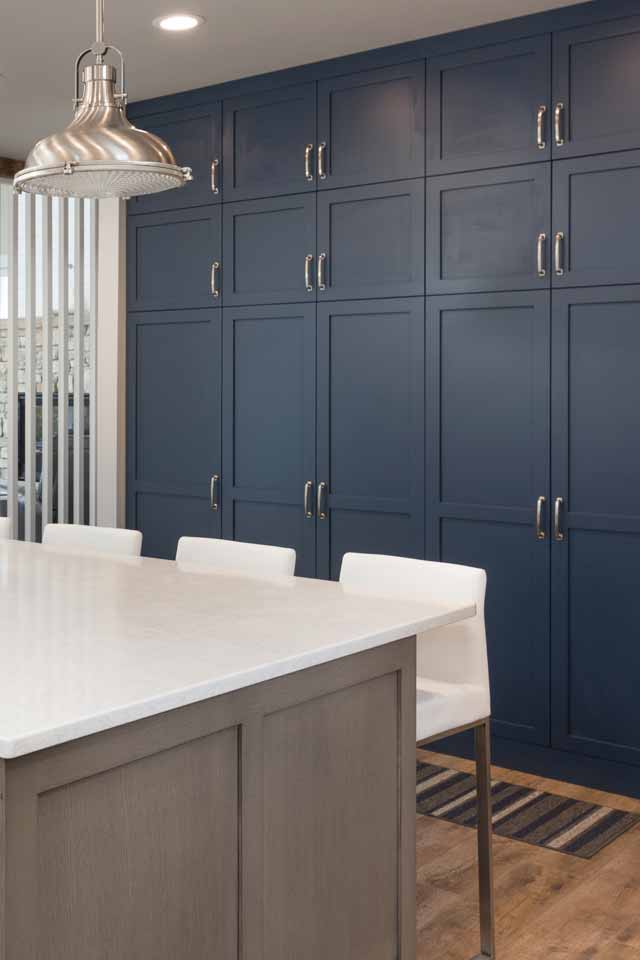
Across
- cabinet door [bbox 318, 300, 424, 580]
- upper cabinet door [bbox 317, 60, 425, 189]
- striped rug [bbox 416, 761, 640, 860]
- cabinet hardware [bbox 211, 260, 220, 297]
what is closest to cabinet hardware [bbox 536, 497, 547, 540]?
cabinet door [bbox 318, 300, 424, 580]

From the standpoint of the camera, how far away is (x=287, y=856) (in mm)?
1911

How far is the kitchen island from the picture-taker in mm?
1484

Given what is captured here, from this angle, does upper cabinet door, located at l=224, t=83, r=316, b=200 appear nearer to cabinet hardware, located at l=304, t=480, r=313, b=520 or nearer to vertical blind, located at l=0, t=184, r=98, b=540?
vertical blind, located at l=0, t=184, r=98, b=540

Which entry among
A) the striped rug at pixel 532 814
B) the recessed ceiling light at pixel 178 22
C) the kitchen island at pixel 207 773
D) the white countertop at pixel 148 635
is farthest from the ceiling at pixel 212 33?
the striped rug at pixel 532 814

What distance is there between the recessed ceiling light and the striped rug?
278 centimetres

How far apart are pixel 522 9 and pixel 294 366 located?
1569 mm

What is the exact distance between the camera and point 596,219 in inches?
141

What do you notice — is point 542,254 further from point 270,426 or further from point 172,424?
point 172,424

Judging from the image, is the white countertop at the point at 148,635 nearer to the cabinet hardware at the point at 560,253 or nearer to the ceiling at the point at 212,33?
the cabinet hardware at the point at 560,253

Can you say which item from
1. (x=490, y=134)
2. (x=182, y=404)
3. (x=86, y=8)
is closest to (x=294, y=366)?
(x=182, y=404)

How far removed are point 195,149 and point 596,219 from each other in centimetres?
187

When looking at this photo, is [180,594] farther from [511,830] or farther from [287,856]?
[511,830]

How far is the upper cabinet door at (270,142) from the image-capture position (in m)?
4.25

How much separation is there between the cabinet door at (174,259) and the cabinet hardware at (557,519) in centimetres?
174
